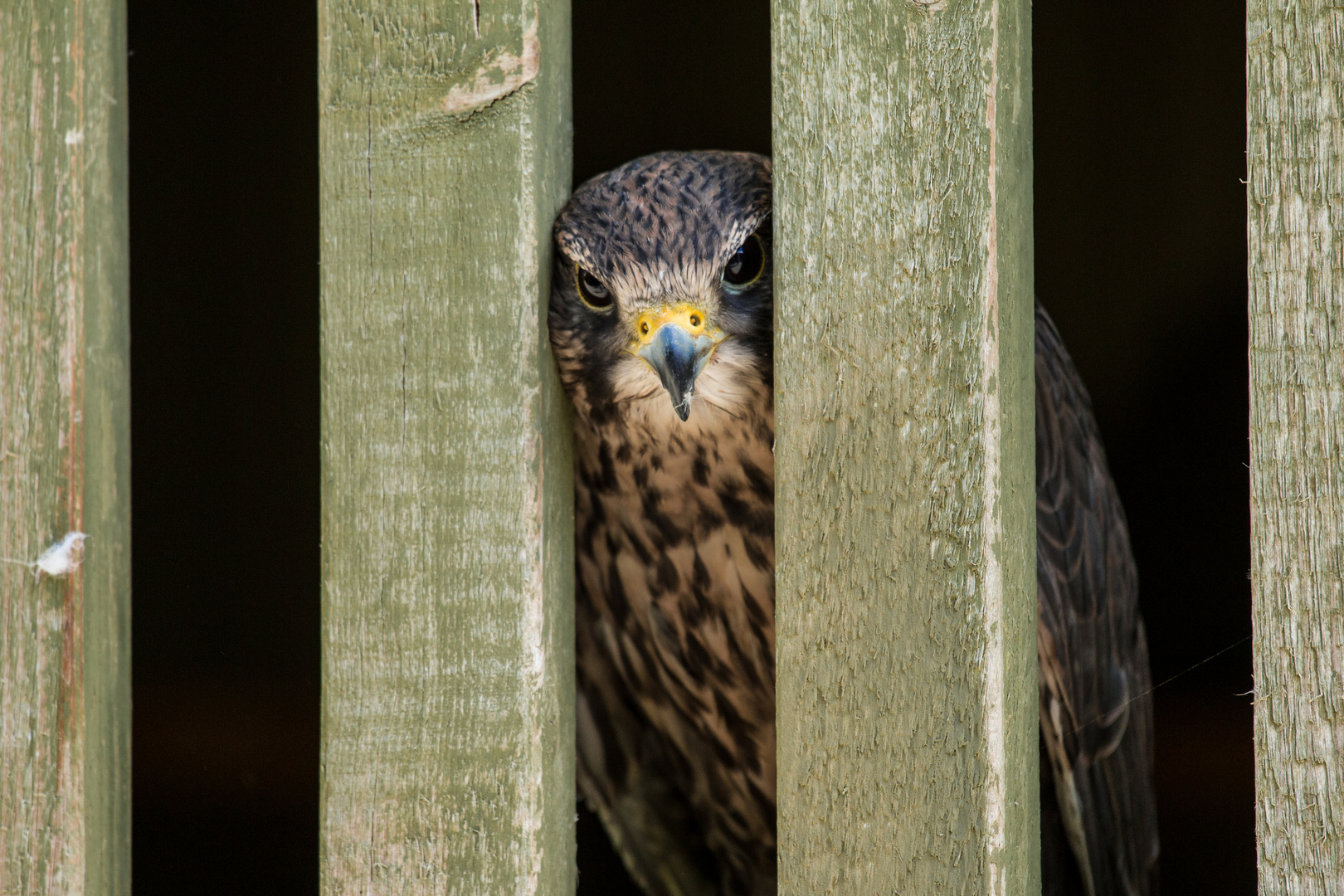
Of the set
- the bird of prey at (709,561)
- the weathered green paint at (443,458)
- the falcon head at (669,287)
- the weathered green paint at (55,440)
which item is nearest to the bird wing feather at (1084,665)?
the bird of prey at (709,561)

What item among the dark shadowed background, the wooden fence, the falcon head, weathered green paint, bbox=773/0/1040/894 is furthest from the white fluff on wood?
the dark shadowed background

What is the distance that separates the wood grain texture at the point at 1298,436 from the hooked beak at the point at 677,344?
2.28ft

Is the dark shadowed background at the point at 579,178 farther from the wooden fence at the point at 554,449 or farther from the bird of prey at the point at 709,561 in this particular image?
the wooden fence at the point at 554,449

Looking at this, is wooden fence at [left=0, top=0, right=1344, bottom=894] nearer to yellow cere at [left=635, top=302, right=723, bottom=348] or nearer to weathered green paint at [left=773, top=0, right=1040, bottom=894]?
weathered green paint at [left=773, top=0, right=1040, bottom=894]

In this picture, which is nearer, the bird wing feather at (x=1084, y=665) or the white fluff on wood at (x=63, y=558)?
the white fluff on wood at (x=63, y=558)

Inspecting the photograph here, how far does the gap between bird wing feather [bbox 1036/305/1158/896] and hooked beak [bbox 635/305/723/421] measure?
68 centimetres

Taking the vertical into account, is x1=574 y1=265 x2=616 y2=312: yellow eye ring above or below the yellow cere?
above

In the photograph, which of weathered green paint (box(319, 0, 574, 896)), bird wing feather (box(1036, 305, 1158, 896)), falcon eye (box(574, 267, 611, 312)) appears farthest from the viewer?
bird wing feather (box(1036, 305, 1158, 896))

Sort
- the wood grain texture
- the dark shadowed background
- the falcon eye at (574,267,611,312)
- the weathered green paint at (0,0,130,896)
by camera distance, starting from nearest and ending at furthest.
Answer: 1. the wood grain texture
2. the weathered green paint at (0,0,130,896)
3. the falcon eye at (574,267,611,312)
4. the dark shadowed background

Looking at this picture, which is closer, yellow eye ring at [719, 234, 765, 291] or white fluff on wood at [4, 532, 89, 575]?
white fluff on wood at [4, 532, 89, 575]

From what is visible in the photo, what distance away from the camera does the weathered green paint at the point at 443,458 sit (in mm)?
1434

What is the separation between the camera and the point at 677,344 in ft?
5.59

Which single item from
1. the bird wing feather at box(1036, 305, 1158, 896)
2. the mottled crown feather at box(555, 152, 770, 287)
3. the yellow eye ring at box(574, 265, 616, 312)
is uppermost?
the mottled crown feather at box(555, 152, 770, 287)

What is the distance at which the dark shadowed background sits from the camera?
466 cm
